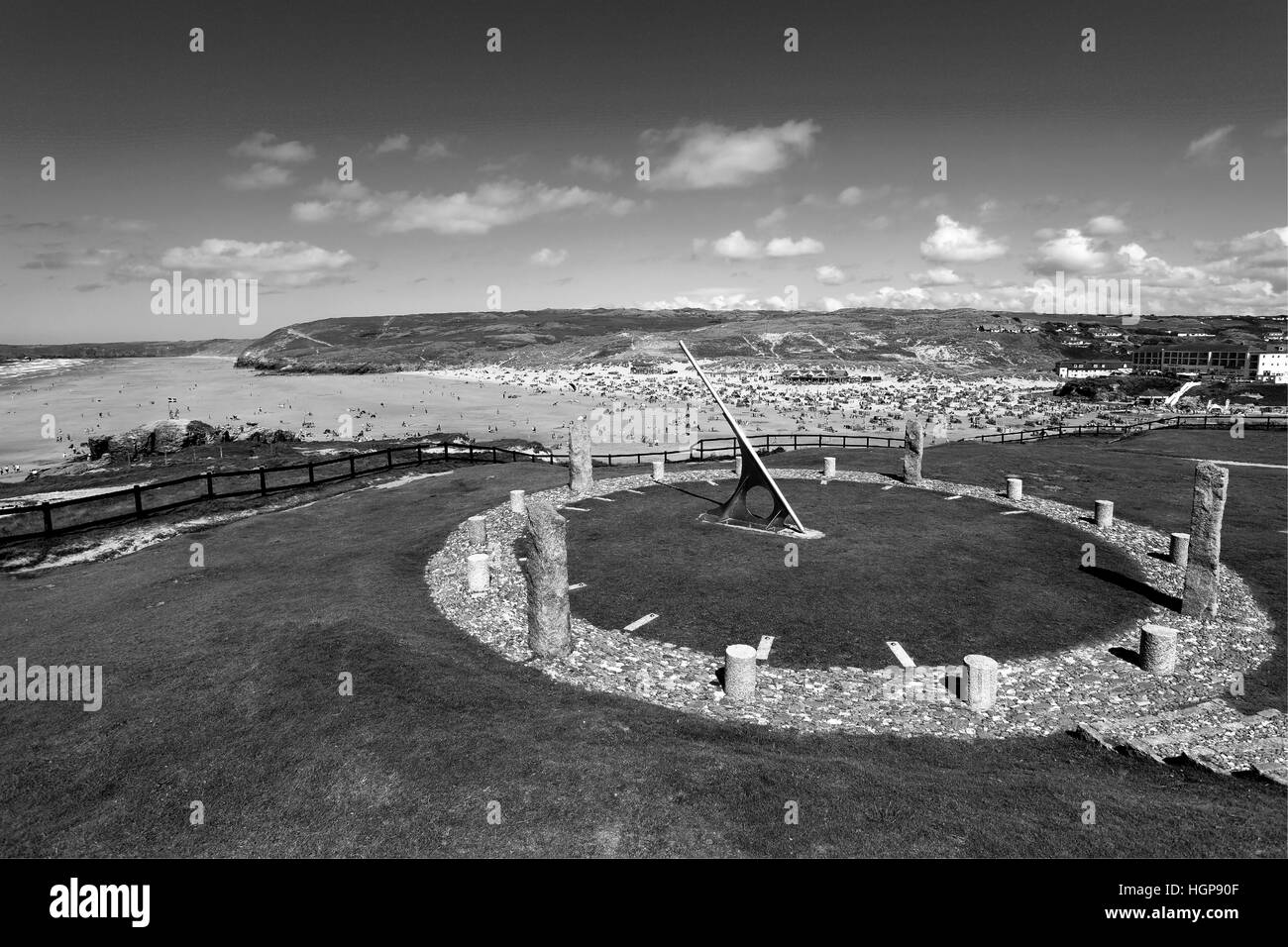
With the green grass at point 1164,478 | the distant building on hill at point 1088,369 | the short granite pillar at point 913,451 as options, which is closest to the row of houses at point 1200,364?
the distant building on hill at point 1088,369

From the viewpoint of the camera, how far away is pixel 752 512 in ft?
76.8

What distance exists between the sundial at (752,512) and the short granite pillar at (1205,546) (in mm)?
9419

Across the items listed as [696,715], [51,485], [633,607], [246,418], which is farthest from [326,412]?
[696,715]

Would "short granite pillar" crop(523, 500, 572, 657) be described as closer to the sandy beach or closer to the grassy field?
the grassy field

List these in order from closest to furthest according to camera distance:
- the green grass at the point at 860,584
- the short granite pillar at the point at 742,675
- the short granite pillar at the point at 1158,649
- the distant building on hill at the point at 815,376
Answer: the short granite pillar at the point at 742,675 → the short granite pillar at the point at 1158,649 → the green grass at the point at 860,584 → the distant building on hill at the point at 815,376

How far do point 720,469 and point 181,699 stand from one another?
25.6 meters

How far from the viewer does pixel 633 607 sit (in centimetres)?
1595

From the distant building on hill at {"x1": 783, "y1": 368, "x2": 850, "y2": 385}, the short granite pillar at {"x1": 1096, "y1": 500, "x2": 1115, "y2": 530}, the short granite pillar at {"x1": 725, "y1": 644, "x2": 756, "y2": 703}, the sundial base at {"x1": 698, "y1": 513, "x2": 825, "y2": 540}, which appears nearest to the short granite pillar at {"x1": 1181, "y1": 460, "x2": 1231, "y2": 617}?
the short granite pillar at {"x1": 1096, "y1": 500, "x2": 1115, "y2": 530}

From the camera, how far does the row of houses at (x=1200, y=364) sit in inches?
4579

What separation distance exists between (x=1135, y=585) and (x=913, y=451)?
38.8 ft

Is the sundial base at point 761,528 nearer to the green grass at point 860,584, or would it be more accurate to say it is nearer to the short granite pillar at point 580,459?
the green grass at point 860,584

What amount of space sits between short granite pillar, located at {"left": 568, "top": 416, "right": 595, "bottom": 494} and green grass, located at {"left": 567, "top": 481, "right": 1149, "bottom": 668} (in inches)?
124

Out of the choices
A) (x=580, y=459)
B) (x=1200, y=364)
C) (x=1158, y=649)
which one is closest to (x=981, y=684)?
(x=1158, y=649)

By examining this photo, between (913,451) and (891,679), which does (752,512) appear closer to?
(913,451)
